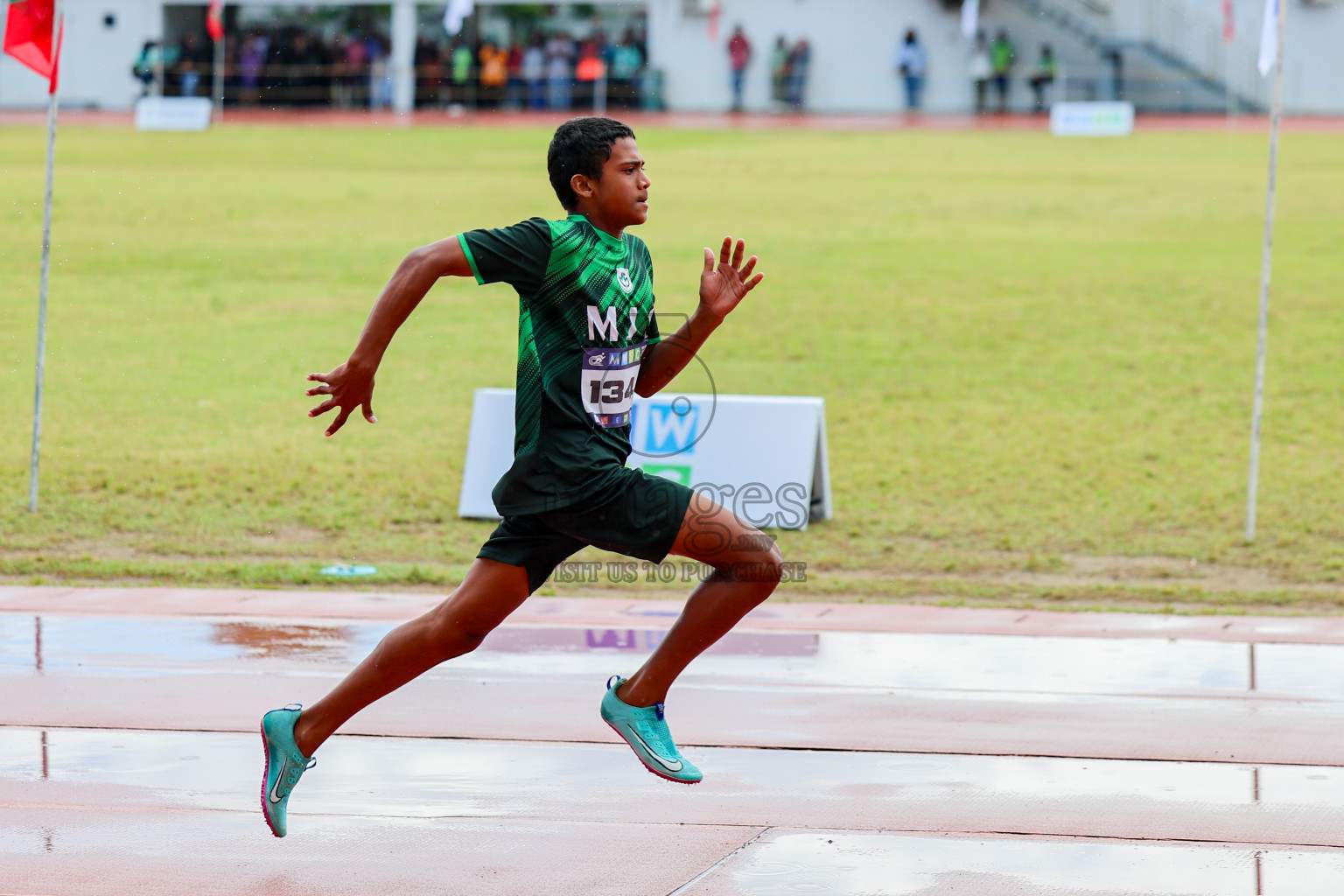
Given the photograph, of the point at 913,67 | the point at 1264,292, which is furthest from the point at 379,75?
the point at 1264,292

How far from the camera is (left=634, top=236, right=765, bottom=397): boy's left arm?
453 centimetres

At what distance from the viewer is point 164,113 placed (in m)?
33.3

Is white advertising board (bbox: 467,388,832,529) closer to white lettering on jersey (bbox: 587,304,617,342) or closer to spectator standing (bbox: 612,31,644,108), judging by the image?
white lettering on jersey (bbox: 587,304,617,342)

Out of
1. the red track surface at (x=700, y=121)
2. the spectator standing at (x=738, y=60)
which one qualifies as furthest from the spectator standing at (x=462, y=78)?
the spectator standing at (x=738, y=60)

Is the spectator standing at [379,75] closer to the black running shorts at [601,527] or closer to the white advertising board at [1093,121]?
the white advertising board at [1093,121]

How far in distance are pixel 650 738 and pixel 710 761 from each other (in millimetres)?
842

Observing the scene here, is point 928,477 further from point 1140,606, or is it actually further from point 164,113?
point 164,113

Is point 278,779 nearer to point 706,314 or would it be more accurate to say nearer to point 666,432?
point 706,314

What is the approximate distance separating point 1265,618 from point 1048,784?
3205 millimetres

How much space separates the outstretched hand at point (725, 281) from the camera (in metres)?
4.52

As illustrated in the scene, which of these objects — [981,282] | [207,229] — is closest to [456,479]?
[981,282]

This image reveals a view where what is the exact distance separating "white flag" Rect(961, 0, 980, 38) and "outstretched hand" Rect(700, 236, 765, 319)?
100 ft

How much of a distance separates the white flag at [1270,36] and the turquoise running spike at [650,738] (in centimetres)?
689

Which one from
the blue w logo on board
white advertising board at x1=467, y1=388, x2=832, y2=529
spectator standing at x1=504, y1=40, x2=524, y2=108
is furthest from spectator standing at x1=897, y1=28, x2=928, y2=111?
the blue w logo on board
